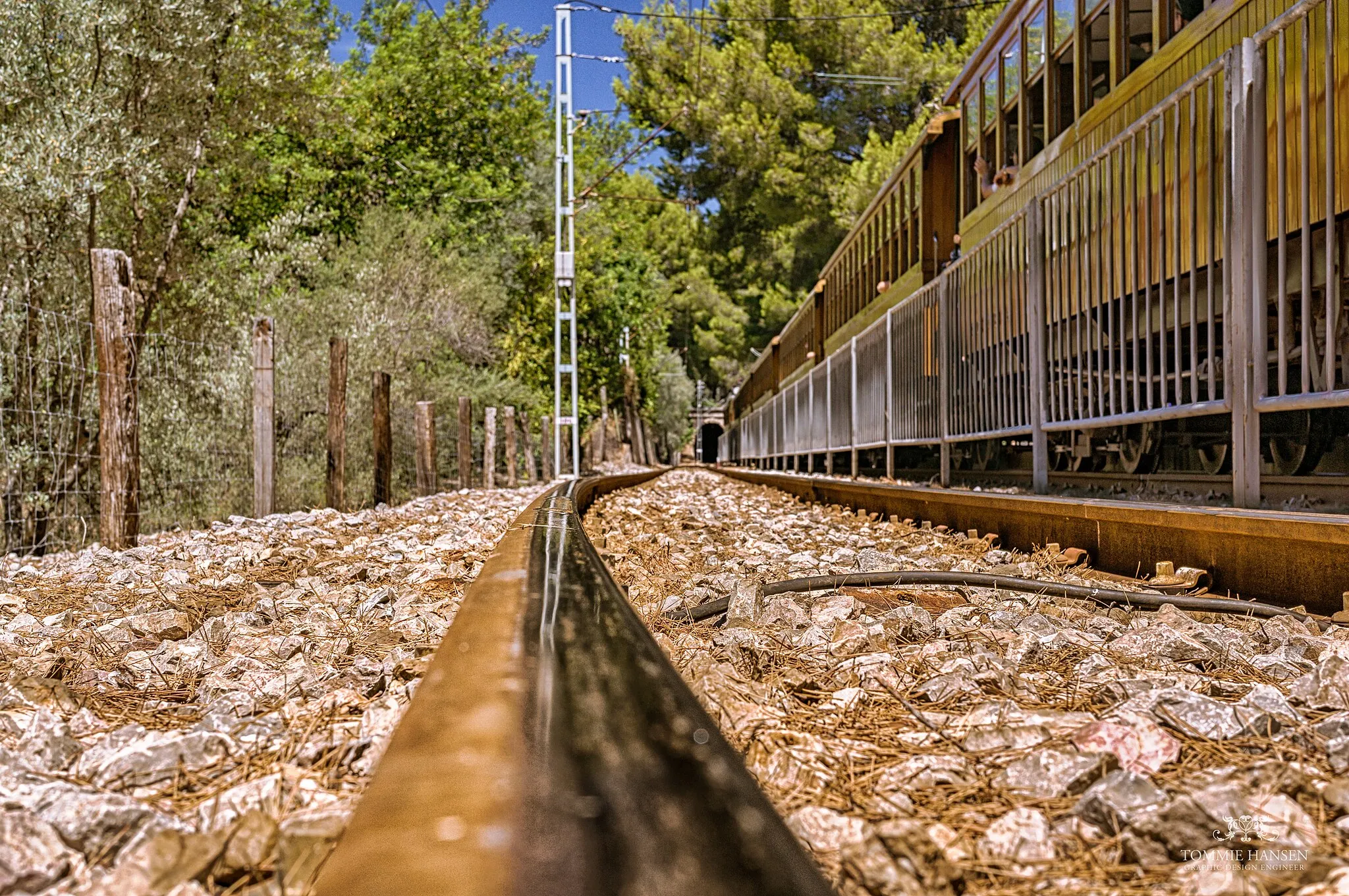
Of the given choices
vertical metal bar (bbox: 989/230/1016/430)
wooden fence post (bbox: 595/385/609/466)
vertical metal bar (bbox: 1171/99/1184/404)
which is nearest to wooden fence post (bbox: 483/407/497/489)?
vertical metal bar (bbox: 989/230/1016/430)

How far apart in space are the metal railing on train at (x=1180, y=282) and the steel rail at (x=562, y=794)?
2987mm

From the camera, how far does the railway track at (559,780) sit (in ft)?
2.39

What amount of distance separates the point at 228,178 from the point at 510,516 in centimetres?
1118

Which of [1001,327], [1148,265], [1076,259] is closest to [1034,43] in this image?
[1001,327]

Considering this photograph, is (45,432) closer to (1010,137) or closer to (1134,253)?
(1134,253)

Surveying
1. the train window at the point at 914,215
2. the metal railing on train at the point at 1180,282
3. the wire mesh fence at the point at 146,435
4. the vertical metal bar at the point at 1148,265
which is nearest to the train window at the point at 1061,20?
the metal railing on train at the point at 1180,282

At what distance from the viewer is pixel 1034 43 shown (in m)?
8.45

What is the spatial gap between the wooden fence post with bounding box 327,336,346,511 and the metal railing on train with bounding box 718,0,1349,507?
4988 millimetres

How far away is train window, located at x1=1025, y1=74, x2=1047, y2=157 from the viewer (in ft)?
28.1

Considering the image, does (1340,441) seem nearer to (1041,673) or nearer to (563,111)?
(1041,673)

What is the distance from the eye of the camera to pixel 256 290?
14.5m

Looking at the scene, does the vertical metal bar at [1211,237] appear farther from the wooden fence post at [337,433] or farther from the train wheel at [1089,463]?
the wooden fence post at [337,433]

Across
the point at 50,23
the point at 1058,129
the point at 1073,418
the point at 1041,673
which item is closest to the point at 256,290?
the point at 50,23

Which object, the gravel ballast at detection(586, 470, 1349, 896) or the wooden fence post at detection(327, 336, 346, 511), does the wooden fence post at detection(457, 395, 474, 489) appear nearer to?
the wooden fence post at detection(327, 336, 346, 511)
